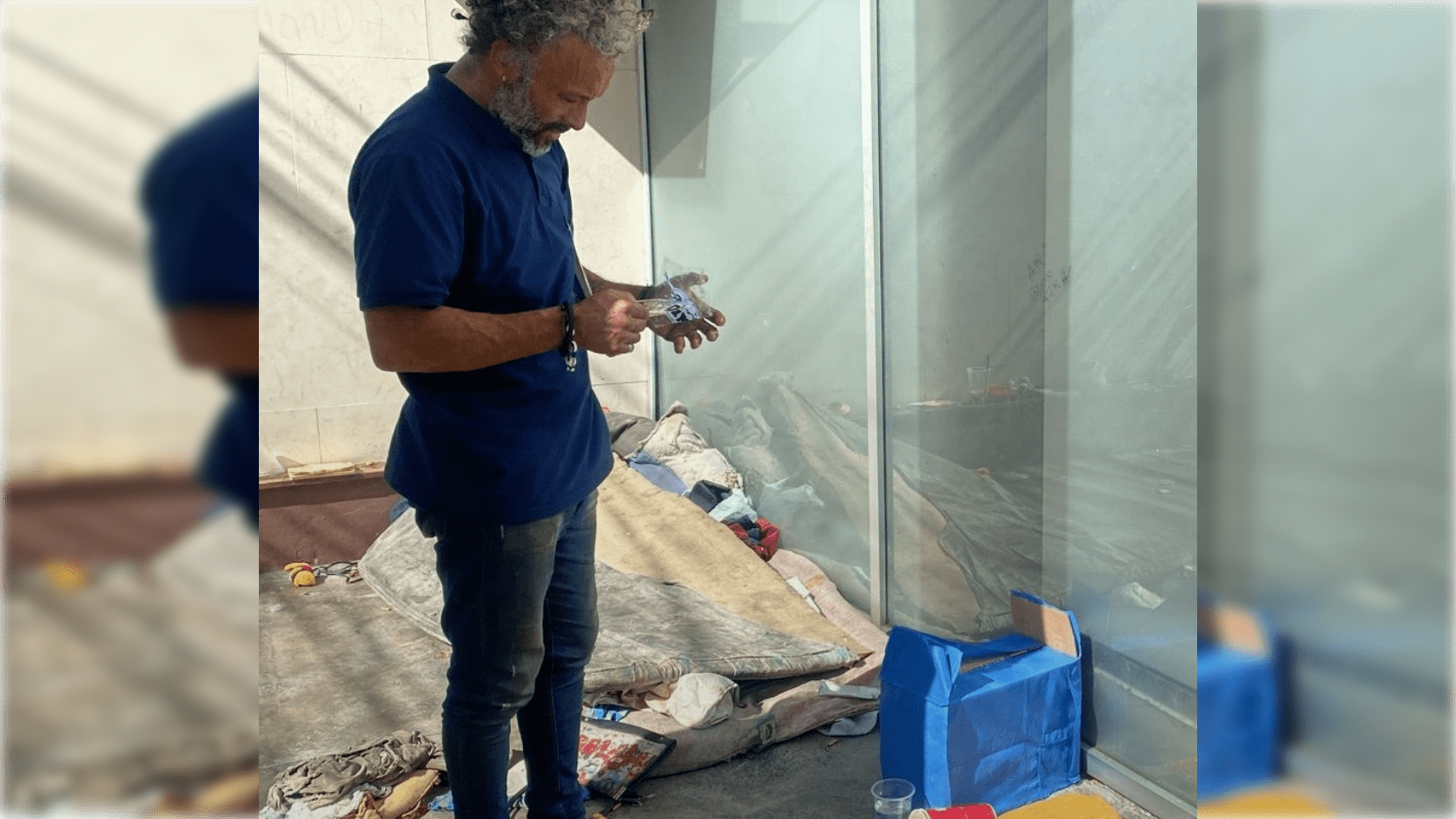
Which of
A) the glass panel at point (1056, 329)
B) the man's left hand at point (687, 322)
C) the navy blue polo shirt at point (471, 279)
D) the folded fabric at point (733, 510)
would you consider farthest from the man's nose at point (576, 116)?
the folded fabric at point (733, 510)

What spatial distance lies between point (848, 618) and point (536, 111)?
2.51 meters

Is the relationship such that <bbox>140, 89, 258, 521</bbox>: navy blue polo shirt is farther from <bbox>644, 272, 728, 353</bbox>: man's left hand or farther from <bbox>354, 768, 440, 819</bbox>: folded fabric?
<bbox>354, 768, 440, 819</bbox>: folded fabric

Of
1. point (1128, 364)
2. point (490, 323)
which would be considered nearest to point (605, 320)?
point (490, 323)

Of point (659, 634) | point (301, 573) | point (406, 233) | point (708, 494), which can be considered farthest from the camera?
point (301, 573)

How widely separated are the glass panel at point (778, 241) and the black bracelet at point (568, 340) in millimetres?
1976

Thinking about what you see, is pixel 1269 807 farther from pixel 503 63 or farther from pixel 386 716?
pixel 386 716

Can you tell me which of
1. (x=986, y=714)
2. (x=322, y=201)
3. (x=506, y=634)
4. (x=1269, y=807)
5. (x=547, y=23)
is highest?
(x=322, y=201)

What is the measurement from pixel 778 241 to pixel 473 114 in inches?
106

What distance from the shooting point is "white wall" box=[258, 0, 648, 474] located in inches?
229

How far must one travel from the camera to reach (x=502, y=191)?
6.72ft

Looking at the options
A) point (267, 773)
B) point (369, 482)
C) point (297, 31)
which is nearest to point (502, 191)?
point (267, 773)

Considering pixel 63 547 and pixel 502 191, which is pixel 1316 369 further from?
pixel 502 191

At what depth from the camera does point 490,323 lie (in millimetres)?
1979

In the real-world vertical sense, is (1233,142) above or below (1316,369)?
above
